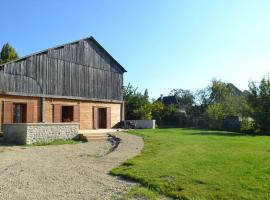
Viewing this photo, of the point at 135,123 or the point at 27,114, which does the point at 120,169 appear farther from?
the point at 135,123

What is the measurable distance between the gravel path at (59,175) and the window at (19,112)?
6947 millimetres

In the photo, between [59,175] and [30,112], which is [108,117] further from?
[59,175]

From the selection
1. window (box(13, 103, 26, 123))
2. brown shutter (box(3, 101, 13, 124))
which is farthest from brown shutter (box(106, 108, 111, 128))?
brown shutter (box(3, 101, 13, 124))

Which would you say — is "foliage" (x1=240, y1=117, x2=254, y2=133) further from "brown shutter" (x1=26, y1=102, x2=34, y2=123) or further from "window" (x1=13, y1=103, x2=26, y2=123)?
"window" (x1=13, y1=103, x2=26, y2=123)

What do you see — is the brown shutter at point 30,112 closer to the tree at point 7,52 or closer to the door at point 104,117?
the door at point 104,117

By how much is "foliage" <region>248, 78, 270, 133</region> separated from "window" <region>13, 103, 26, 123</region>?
2068 cm

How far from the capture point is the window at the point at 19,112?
917 inches

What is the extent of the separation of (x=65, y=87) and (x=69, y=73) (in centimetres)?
122

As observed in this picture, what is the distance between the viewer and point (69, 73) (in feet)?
88.9

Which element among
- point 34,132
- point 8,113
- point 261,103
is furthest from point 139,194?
point 261,103

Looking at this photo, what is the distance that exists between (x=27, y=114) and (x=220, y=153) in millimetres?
14461

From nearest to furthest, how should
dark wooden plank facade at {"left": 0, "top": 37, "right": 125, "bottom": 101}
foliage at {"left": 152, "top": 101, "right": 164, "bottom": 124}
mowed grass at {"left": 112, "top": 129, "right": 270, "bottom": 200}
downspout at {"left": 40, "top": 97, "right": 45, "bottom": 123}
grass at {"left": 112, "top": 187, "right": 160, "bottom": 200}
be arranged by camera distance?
grass at {"left": 112, "top": 187, "right": 160, "bottom": 200}, mowed grass at {"left": 112, "top": 129, "right": 270, "bottom": 200}, dark wooden plank facade at {"left": 0, "top": 37, "right": 125, "bottom": 101}, downspout at {"left": 40, "top": 97, "right": 45, "bottom": 123}, foliage at {"left": 152, "top": 101, "right": 164, "bottom": 124}

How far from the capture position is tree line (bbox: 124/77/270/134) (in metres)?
33.0

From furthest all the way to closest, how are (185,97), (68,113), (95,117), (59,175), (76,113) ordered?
(185,97) < (95,117) < (76,113) < (68,113) < (59,175)
